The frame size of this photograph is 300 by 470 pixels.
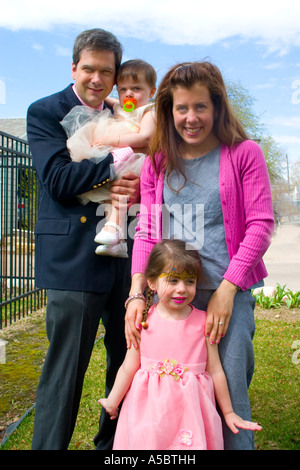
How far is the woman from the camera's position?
1.93 m

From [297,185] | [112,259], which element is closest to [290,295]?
[112,259]

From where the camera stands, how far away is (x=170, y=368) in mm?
1907

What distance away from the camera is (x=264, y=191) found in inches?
76.1

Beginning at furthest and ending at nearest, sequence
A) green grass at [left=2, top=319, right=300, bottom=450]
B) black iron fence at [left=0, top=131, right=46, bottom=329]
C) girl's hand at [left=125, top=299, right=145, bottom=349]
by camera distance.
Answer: black iron fence at [left=0, top=131, right=46, bottom=329]
green grass at [left=2, top=319, right=300, bottom=450]
girl's hand at [left=125, top=299, right=145, bottom=349]

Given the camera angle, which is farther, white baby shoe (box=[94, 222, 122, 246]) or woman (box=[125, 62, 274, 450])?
white baby shoe (box=[94, 222, 122, 246])

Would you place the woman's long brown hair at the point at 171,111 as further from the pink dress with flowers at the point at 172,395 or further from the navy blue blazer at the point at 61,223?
the pink dress with flowers at the point at 172,395

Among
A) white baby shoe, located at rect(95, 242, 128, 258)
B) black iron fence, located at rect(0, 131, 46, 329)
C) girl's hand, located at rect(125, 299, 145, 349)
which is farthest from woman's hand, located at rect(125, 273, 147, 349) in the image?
black iron fence, located at rect(0, 131, 46, 329)

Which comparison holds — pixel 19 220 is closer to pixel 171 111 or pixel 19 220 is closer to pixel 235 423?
pixel 171 111

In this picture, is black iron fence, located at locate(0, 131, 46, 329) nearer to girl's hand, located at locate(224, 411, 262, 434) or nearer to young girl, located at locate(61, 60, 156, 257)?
young girl, located at locate(61, 60, 156, 257)

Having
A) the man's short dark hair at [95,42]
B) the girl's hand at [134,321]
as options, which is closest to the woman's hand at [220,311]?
the girl's hand at [134,321]

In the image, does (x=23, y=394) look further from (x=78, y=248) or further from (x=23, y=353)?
(x=78, y=248)

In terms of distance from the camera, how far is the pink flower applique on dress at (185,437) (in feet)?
5.99

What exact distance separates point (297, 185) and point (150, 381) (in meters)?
27.2

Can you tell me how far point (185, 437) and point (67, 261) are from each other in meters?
0.94
